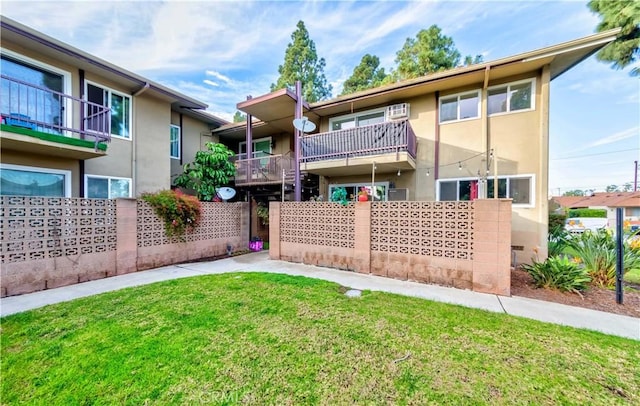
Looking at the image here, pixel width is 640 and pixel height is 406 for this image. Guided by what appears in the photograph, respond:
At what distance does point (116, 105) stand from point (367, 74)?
20833mm

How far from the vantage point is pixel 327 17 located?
1012cm

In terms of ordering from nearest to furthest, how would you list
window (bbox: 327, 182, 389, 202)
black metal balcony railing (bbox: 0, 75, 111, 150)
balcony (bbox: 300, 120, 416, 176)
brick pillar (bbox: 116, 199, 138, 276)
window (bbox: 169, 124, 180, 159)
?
brick pillar (bbox: 116, 199, 138, 276) → black metal balcony railing (bbox: 0, 75, 111, 150) → balcony (bbox: 300, 120, 416, 176) → window (bbox: 327, 182, 389, 202) → window (bbox: 169, 124, 180, 159)

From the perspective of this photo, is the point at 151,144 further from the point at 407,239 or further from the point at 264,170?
the point at 407,239

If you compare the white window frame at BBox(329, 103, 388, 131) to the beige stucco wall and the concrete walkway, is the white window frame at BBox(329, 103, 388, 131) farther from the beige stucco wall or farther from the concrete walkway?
the beige stucco wall

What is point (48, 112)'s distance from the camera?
24.9ft

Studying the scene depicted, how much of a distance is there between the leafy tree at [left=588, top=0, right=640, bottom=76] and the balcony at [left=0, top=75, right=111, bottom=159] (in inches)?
720

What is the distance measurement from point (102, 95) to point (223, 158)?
15.3 ft

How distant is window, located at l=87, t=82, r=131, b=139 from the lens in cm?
888

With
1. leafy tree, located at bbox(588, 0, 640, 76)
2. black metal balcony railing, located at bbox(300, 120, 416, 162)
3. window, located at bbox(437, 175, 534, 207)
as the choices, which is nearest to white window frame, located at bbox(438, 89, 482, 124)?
black metal balcony railing, located at bbox(300, 120, 416, 162)

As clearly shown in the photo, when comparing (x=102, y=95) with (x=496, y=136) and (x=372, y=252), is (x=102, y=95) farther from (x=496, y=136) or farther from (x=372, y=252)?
(x=496, y=136)

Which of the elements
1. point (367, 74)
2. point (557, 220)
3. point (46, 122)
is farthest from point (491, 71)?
point (367, 74)

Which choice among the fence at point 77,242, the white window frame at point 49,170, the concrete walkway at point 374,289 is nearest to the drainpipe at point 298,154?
the concrete walkway at point 374,289

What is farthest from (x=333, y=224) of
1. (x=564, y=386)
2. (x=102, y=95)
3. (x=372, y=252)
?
(x=102, y=95)

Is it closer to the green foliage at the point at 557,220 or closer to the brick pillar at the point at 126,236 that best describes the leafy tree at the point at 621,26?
the green foliage at the point at 557,220
